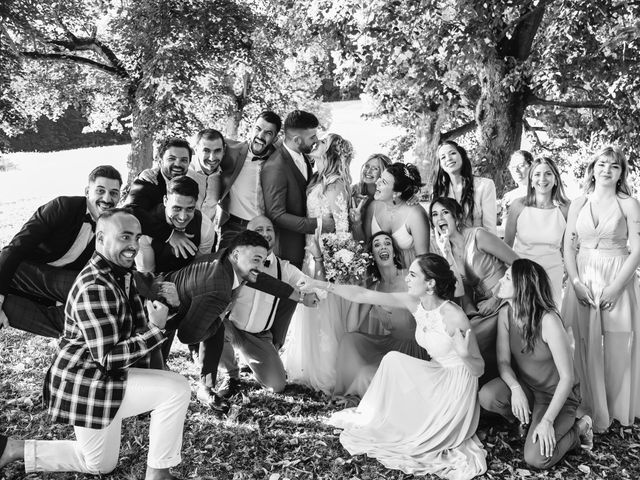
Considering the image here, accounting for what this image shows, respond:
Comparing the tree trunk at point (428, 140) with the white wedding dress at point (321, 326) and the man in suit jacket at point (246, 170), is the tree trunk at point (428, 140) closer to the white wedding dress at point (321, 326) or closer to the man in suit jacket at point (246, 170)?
the man in suit jacket at point (246, 170)

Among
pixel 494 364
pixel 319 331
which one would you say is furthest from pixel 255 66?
pixel 494 364

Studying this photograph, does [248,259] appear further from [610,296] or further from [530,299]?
[610,296]

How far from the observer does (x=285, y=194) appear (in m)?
5.66

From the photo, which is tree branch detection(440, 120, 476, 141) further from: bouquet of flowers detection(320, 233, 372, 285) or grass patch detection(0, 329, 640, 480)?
grass patch detection(0, 329, 640, 480)

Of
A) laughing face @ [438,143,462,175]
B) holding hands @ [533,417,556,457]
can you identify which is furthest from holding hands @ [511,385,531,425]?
laughing face @ [438,143,462,175]

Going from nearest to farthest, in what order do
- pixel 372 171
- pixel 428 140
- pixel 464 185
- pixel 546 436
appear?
pixel 546 436 → pixel 464 185 → pixel 372 171 → pixel 428 140

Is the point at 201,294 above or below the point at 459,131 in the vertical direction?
below

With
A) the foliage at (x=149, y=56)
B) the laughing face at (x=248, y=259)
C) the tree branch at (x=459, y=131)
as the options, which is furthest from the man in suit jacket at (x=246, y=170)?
the tree branch at (x=459, y=131)

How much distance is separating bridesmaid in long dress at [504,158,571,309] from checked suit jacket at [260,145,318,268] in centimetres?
211

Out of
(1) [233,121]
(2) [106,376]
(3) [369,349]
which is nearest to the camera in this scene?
(2) [106,376]

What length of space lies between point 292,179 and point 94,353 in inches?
108

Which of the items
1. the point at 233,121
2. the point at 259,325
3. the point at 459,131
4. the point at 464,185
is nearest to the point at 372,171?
the point at 464,185

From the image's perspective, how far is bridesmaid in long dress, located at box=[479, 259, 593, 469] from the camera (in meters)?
4.36

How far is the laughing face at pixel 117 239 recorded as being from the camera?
363 centimetres
